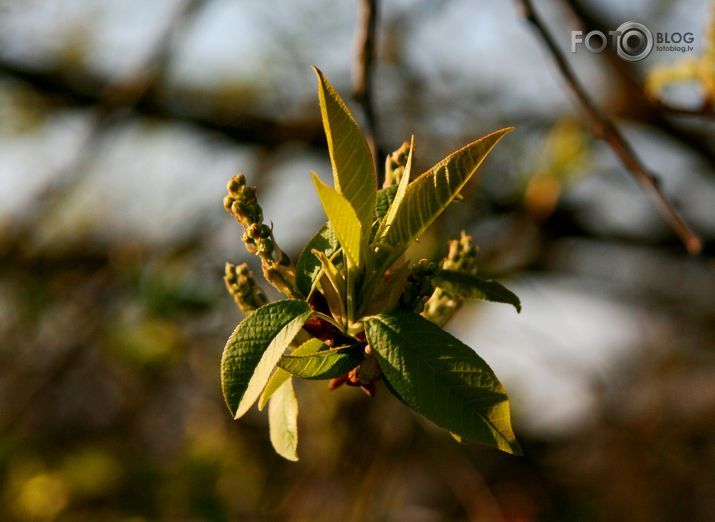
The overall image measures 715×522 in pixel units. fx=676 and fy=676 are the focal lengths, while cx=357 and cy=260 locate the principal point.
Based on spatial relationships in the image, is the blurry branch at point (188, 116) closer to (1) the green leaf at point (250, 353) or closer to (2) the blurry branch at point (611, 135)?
(2) the blurry branch at point (611, 135)

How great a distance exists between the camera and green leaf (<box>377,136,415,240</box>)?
24.8 inches

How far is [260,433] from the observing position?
337cm

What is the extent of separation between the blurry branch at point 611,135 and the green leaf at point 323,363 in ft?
2.05

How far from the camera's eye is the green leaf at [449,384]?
0.56m

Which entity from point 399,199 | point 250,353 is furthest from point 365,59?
point 250,353

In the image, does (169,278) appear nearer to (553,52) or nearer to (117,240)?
(117,240)

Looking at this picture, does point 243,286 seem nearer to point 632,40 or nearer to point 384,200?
point 384,200

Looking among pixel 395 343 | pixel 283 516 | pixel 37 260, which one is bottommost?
pixel 283 516

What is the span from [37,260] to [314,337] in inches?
110

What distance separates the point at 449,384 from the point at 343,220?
17 cm

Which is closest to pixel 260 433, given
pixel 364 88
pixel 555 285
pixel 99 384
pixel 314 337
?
pixel 555 285

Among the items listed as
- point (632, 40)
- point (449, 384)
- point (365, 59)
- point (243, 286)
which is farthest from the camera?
point (632, 40)

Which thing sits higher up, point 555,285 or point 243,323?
point 243,323

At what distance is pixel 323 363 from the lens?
0.63 m
